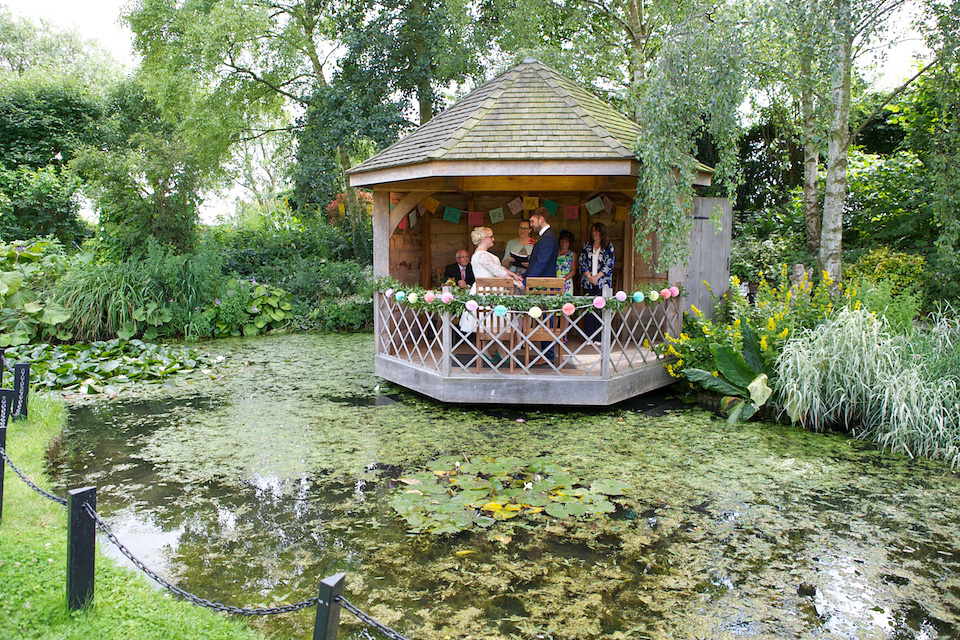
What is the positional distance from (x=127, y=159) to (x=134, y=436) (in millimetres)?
7694

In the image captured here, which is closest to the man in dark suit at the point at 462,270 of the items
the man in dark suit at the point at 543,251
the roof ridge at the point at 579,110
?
the man in dark suit at the point at 543,251

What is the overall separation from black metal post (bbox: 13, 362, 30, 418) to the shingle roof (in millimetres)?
4143

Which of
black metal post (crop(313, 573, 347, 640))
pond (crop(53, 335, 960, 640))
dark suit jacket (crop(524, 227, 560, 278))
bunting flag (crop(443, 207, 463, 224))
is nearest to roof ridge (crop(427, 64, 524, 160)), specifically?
dark suit jacket (crop(524, 227, 560, 278))

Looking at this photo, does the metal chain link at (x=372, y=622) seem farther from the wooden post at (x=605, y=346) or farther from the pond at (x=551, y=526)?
the wooden post at (x=605, y=346)

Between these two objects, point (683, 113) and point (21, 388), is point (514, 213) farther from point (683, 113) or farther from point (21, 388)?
point (21, 388)

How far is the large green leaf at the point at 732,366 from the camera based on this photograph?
21.9 feet

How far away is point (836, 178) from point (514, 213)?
434cm

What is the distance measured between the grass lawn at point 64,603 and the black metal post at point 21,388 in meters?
2.21

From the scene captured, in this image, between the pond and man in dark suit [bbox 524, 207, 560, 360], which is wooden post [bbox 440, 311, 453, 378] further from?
man in dark suit [bbox 524, 207, 560, 360]

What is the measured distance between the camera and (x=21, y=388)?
598 centimetres

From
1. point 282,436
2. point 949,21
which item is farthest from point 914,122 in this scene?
point 282,436

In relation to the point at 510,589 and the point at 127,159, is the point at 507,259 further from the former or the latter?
the point at 127,159

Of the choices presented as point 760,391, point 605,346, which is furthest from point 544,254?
point 760,391

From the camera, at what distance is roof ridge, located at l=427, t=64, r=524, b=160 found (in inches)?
289
